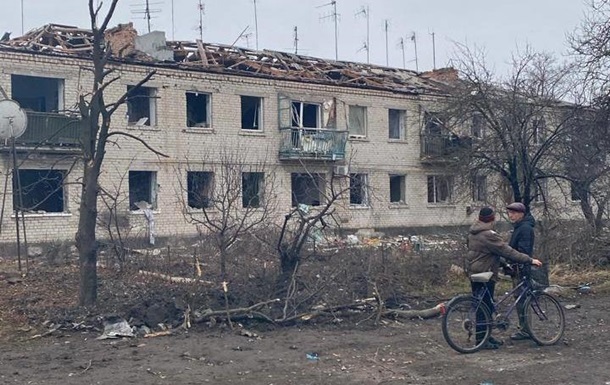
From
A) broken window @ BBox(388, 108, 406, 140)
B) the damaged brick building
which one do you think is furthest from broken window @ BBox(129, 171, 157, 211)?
broken window @ BBox(388, 108, 406, 140)

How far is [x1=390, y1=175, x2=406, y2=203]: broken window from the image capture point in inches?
1348

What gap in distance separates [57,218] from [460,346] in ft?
60.8

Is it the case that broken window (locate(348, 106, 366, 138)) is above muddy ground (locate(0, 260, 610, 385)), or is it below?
above

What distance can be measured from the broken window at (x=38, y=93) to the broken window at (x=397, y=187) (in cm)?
1560

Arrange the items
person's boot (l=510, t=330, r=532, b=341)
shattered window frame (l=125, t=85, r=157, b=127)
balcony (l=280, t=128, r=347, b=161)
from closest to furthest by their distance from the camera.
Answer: person's boot (l=510, t=330, r=532, b=341) < shattered window frame (l=125, t=85, r=157, b=127) < balcony (l=280, t=128, r=347, b=161)

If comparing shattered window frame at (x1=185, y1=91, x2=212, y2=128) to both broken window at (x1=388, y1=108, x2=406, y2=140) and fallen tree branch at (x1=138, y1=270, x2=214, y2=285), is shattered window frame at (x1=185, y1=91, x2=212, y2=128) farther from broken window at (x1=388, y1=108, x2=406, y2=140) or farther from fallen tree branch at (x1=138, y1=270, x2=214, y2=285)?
fallen tree branch at (x1=138, y1=270, x2=214, y2=285)

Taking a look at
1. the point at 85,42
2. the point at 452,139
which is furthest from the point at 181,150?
the point at 452,139

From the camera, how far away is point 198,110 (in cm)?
2884

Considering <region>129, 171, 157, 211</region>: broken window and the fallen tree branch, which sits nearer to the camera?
the fallen tree branch

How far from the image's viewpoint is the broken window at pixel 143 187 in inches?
1051

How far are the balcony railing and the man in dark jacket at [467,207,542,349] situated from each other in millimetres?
16985

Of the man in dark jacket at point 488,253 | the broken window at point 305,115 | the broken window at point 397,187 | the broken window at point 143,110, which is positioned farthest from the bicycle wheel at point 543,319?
the broken window at point 397,187

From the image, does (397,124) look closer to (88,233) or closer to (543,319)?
(88,233)

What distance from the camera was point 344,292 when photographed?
11539 millimetres
